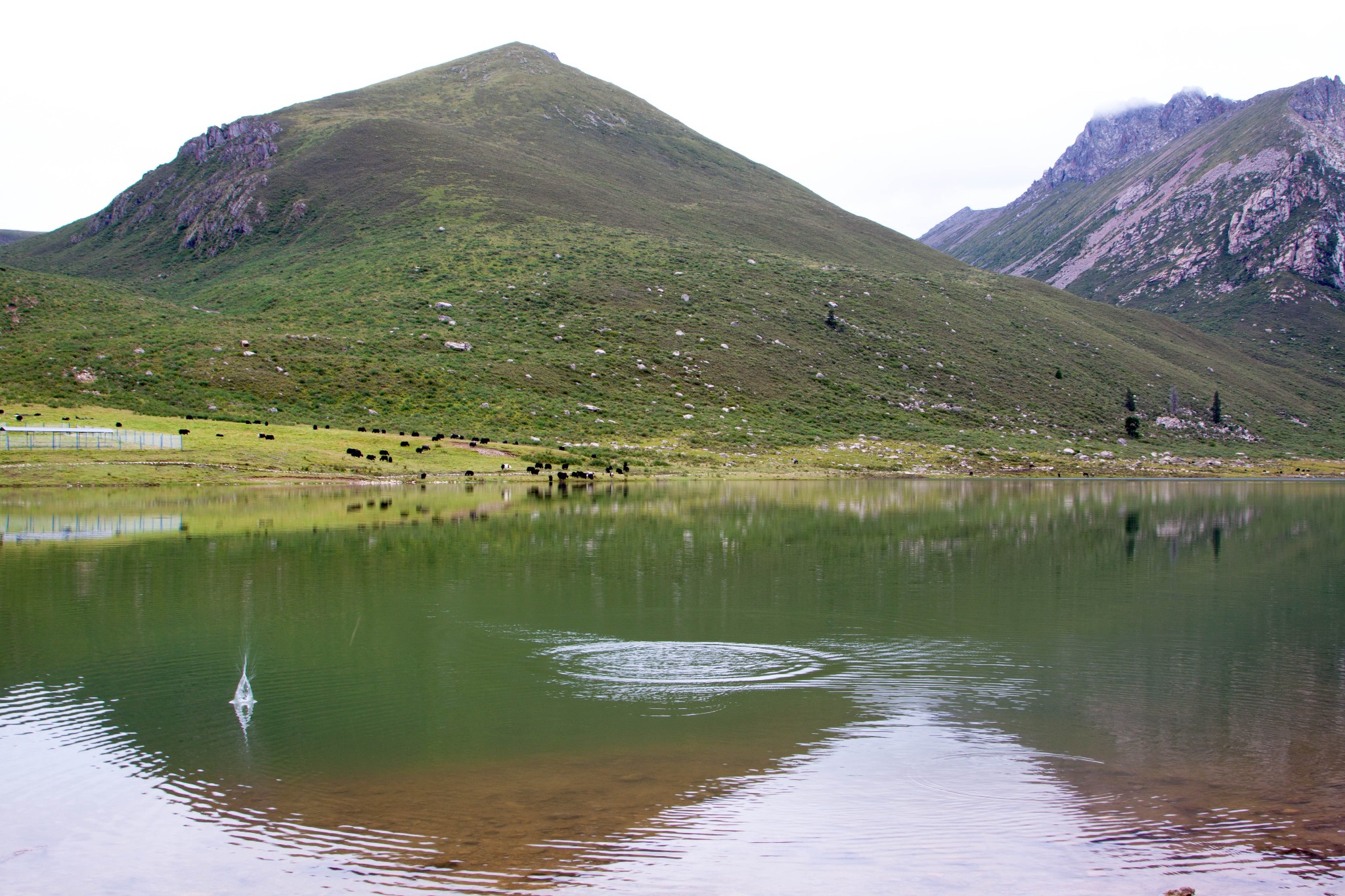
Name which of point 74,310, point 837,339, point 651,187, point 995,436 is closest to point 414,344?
point 74,310

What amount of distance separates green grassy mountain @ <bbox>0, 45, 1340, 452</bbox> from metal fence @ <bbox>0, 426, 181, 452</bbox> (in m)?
19.2

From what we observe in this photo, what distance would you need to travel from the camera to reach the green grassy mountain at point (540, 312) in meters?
97.7

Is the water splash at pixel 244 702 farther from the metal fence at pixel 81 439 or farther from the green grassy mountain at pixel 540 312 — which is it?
the green grassy mountain at pixel 540 312

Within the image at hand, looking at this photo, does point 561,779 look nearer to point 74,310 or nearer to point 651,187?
point 74,310

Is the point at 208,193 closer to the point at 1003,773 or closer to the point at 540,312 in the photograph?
the point at 540,312

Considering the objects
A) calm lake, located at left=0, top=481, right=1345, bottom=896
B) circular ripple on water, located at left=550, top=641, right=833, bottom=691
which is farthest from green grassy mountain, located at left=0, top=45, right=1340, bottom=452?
circular ripple on water, located at left=550, top=641, right=833, bottom=691

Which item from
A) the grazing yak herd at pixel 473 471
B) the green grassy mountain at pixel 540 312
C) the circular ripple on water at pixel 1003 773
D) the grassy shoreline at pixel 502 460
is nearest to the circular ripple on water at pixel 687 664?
the circular ripple on water at pixel 1003 773

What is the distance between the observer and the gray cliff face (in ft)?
510

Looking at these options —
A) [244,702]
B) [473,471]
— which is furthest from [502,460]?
[244,702]

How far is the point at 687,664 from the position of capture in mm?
18828

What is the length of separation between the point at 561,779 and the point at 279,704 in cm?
583

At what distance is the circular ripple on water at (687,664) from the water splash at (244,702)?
5.29 metres

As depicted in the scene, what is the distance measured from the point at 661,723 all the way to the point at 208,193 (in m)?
176

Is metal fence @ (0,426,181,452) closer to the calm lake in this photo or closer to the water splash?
the calm lake
